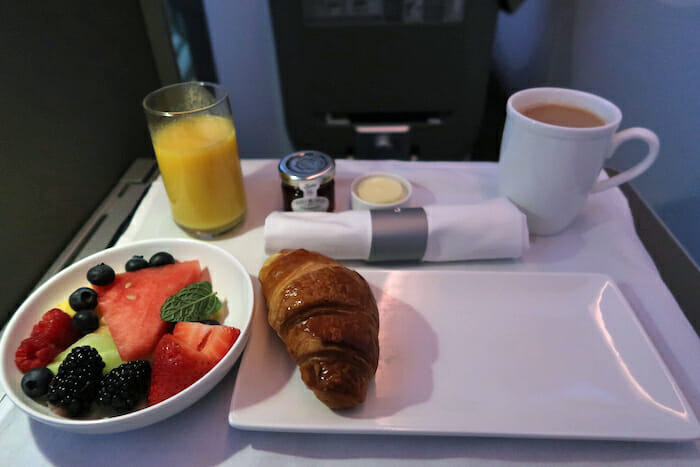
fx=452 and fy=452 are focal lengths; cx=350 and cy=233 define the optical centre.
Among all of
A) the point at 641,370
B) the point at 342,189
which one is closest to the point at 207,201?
the point at 342,189

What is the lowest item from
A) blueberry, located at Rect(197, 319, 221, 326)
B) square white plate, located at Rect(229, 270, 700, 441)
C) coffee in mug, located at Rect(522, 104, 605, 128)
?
square white plate, located at Rect(229, 270, 700, 441)

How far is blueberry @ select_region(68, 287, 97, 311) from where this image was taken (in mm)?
608

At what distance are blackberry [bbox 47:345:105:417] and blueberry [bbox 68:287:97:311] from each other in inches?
3.6

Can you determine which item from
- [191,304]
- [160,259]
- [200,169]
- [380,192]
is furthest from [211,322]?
[380,192]

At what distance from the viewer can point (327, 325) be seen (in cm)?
55

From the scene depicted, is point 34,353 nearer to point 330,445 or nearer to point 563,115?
point 330,445

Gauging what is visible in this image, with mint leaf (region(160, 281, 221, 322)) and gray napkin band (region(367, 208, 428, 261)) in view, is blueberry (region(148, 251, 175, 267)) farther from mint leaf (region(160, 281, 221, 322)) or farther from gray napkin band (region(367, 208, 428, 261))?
gray napkin band (region(367, 208, 428, 261))

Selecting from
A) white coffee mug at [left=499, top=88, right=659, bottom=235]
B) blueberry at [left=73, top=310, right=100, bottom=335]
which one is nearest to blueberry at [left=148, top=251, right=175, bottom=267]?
blueberry at [left=73, top=310, right=100, bottom=335]

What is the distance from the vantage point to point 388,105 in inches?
57.2

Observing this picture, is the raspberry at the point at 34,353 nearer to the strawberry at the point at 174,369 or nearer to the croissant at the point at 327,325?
the strawberry at the point at 174,369

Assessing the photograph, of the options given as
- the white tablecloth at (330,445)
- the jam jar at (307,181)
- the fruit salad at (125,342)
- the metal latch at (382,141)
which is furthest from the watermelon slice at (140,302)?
the metal latch at (382,141)

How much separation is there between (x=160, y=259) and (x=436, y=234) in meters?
0.44

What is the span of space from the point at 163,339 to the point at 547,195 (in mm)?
637

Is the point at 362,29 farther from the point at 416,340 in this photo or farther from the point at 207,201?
the point at 416,340
